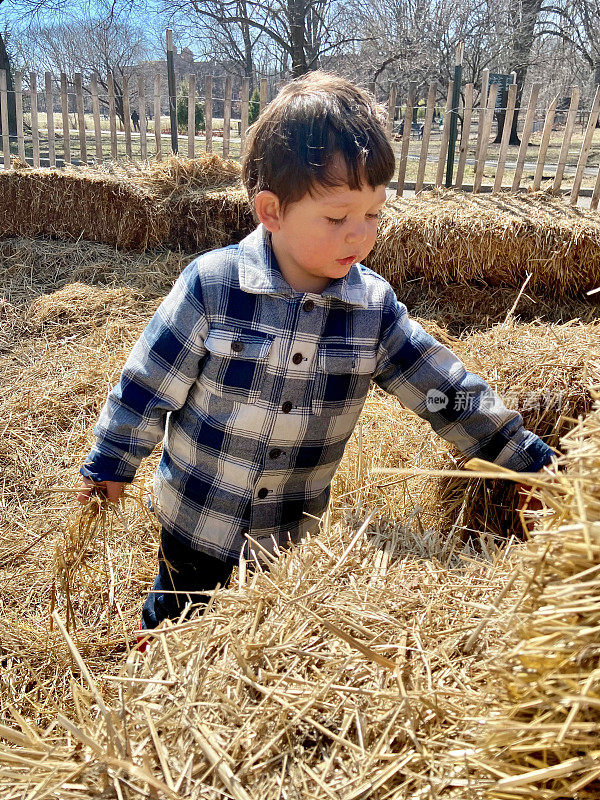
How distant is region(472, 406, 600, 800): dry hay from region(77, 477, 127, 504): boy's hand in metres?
1.21

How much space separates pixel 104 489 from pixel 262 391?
19.8 inches

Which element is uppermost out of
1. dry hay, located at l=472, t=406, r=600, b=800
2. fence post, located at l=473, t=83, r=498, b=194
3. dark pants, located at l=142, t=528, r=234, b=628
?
fence post, located at l=473, t=83, r=498, b=194

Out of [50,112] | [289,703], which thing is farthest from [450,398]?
[50,112]

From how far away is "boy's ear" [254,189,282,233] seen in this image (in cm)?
160

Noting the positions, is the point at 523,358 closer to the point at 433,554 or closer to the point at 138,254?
the point at 433,554

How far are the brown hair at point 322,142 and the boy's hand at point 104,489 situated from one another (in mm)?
864

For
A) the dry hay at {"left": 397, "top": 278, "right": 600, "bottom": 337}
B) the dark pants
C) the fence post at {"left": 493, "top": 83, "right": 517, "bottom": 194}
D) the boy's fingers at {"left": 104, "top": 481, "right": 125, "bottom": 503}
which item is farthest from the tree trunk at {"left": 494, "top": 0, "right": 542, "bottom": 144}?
the boy's fingers at {"left": 104, "top": 481, "right": 125, "bottom": 503}

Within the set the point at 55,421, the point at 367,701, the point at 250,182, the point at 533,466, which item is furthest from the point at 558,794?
the point at 55,421

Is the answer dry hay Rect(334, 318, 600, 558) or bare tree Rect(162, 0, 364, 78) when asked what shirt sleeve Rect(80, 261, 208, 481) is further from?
bare tree Rect(162, 0, 364, 78)

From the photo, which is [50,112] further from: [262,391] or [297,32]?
[297,32]

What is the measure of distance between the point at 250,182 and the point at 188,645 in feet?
4.04

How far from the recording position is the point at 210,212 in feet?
21.0

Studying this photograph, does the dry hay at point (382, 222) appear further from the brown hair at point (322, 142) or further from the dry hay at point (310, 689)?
the dry hay at point (310, 689)

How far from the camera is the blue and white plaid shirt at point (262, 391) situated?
5.48ft
